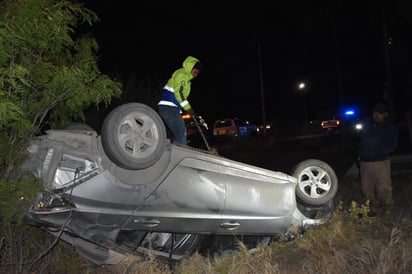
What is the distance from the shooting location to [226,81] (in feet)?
195

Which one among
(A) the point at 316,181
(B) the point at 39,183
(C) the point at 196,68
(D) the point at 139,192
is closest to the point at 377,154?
(A) the point at 316,181

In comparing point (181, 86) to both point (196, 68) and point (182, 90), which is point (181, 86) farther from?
point (196, 68)

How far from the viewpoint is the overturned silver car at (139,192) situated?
15.2ft

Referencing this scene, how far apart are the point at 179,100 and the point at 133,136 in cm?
204

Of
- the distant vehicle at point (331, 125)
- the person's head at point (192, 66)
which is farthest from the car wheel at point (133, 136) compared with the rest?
the distant vehicle at point (331, 125)

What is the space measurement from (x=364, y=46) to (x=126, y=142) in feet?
151

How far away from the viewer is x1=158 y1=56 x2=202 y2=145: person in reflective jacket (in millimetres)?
6672

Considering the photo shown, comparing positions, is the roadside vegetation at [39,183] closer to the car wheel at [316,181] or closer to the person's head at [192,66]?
the car wheel at [316,181]

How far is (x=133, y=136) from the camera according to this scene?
4.72 meters

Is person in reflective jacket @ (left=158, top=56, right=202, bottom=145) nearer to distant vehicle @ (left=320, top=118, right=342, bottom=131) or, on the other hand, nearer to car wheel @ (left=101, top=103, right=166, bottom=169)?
car wheel @ (left=101, top=103, right=166, bottom=169)

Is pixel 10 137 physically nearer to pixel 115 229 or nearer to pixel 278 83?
pixel 115 229

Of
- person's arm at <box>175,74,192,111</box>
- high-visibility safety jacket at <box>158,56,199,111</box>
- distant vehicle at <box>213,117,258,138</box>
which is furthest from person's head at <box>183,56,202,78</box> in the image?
distant vehicle at <box>213,117,258,138</box>

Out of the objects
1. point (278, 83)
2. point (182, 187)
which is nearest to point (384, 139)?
point (182, 187)

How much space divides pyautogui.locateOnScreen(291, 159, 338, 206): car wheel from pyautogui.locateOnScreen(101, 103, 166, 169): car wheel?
1.83m
